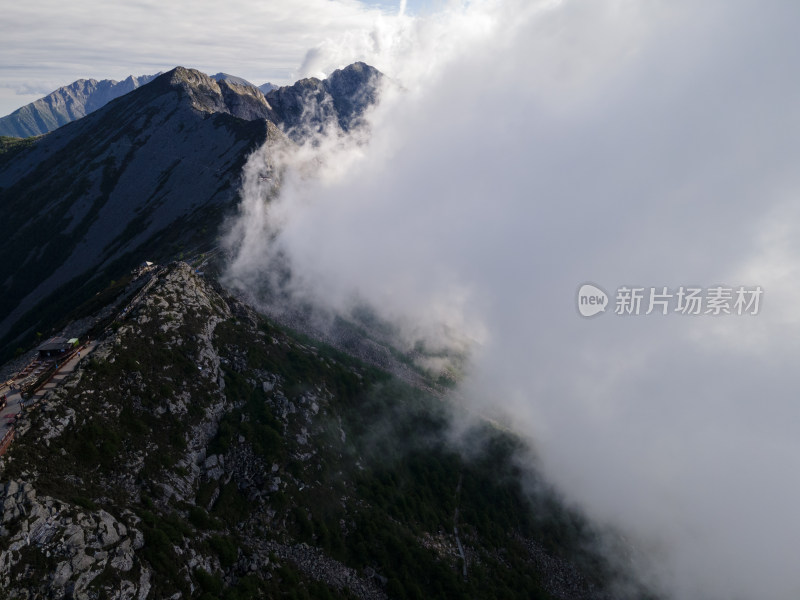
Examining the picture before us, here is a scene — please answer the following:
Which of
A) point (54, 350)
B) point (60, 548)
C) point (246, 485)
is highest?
point (54, 350)

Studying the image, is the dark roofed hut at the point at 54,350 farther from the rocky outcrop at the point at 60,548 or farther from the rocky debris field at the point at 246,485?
the rocky outcrop at the point at 60,548

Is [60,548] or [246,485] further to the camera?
[246,485]

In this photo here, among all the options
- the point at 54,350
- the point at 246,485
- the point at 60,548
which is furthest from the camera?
the point at 54,350

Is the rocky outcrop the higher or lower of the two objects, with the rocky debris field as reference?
lower

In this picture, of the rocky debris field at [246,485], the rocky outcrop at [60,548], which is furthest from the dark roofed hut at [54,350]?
the rocky outcrop at [60,548]

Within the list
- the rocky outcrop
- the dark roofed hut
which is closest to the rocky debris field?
the rocky outcrop

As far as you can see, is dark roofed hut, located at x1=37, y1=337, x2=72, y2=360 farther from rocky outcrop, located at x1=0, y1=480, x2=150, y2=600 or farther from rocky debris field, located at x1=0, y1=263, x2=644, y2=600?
rocky outcrop, located at x1=0, y1=480, x2=150, y2=600

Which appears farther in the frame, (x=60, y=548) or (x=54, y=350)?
(x=54, y=350)

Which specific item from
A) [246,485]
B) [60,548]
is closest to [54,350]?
[246,485]

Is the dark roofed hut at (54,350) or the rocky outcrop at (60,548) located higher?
the dark roofed hut at (54,350)

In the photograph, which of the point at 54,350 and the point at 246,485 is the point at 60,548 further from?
the point at 54,350

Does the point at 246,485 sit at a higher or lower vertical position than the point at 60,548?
higher

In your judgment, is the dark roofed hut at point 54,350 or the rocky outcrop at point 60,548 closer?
the rocky outcrop at point 60,548

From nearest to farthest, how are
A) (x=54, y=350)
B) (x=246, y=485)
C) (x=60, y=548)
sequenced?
(x=60, y=548) → (x=246, y=485) → (x=54, y=350)
